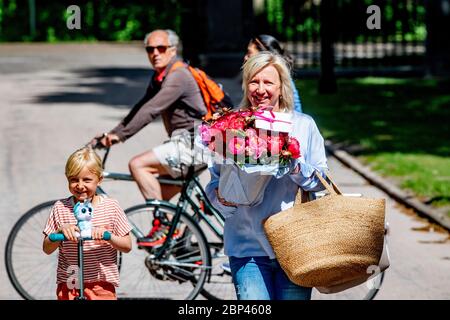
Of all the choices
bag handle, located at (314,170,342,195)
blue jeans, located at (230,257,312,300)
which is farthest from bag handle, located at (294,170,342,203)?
blue jeans, located at (230,257,312,300)

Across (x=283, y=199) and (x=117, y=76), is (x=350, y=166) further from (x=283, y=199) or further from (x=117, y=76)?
(x=117, y=76)

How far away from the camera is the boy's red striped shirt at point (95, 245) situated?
552cm

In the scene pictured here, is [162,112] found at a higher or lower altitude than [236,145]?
lower

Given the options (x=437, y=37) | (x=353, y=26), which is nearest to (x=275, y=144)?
(x=437, y=37)

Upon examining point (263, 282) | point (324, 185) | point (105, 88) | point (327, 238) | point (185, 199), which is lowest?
point (105, 88)

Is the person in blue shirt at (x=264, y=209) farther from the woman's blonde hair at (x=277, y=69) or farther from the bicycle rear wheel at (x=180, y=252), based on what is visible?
the bicycle rear wheel at (x=180, y=252)

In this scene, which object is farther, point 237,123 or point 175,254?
point 175,254

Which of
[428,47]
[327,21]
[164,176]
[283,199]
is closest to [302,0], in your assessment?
[428,47]

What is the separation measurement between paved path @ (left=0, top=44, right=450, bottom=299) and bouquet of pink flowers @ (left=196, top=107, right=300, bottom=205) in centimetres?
343

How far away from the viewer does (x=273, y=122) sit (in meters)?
5.05

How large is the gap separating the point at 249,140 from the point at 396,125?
42.0 feet

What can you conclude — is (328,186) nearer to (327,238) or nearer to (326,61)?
(327,238)

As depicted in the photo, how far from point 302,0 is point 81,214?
25.5 m

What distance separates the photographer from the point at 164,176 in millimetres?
8125
